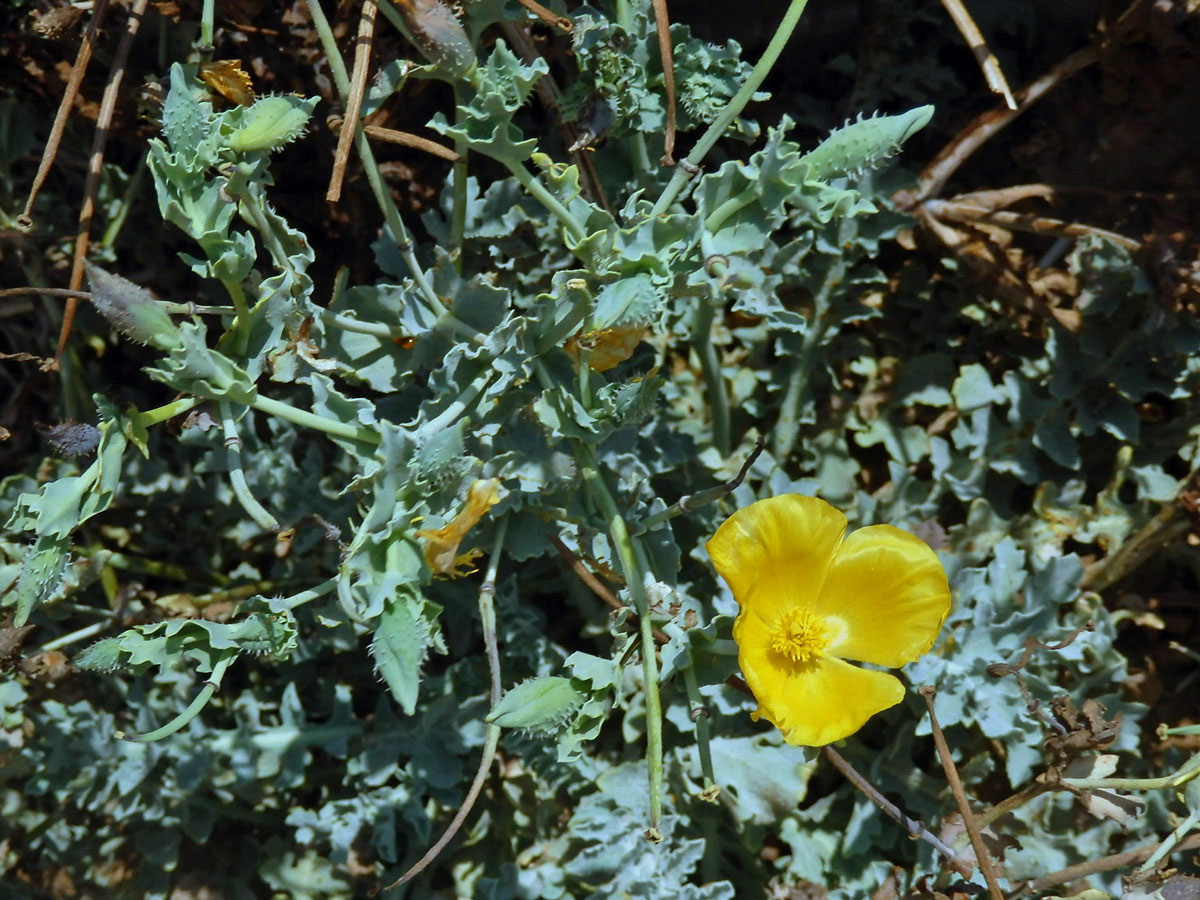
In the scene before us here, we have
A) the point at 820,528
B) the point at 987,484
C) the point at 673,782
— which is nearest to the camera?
the point at 820,528

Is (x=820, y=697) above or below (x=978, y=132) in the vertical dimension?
below

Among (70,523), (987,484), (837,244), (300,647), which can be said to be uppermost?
(837,244)

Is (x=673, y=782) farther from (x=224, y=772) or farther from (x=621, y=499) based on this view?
(x=224, y=772)

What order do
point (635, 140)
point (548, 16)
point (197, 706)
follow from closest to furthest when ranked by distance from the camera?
point (197, 706)
point (548, 16)
point (635, 140)

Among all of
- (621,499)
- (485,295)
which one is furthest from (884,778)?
(485,295)

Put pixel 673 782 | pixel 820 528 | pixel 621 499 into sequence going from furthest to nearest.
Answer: pixel 673 782, pixel 621 499, pixel 820 528

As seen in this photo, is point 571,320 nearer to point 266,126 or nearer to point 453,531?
point 453,531

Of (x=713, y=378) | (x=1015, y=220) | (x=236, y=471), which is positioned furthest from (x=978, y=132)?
(x=236, y=471)

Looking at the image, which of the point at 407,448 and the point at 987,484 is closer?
the point at 407,448
